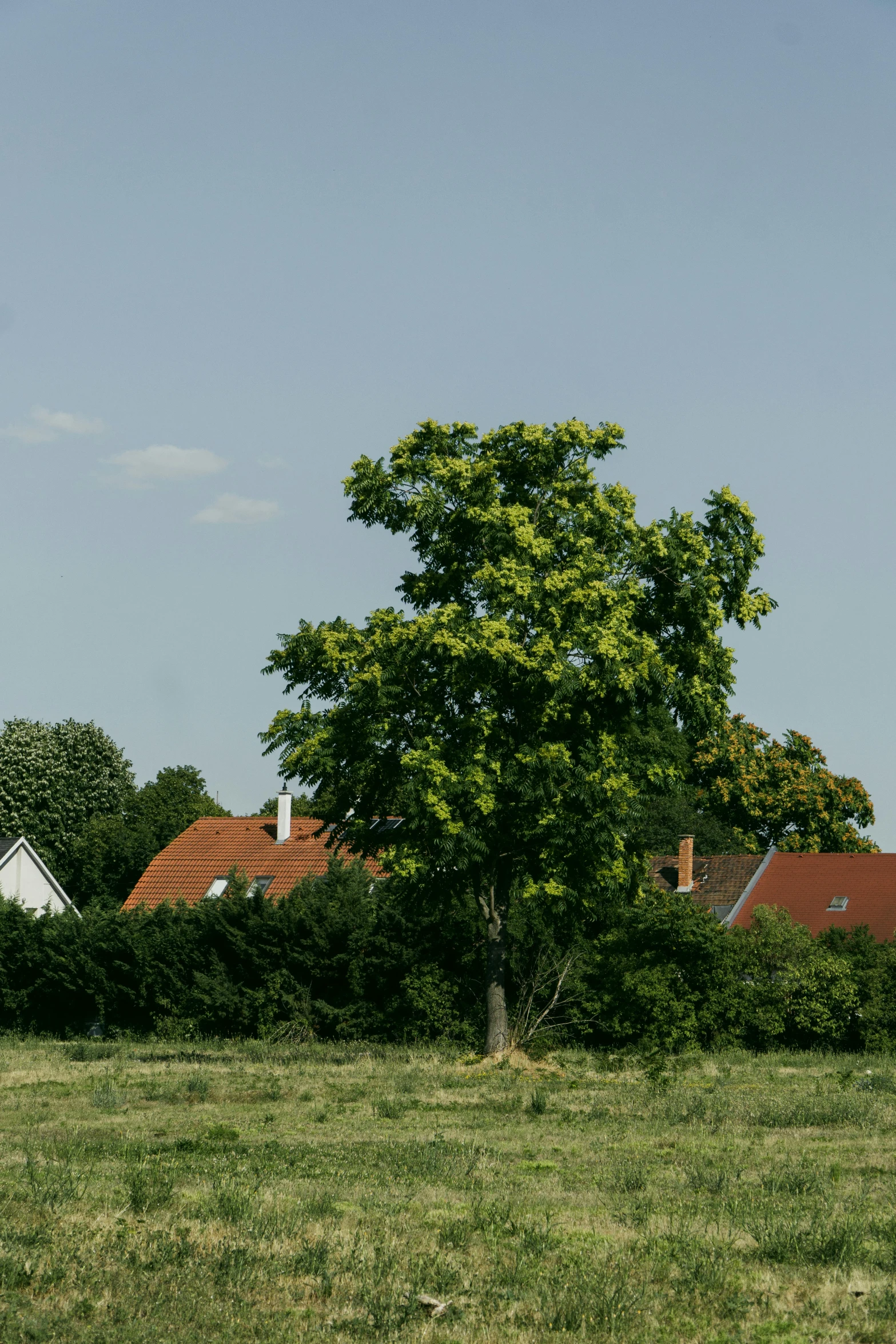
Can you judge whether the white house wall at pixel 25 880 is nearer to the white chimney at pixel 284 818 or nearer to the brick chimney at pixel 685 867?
the white chimney at pixel 284 818

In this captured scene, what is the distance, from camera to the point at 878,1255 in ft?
30.3

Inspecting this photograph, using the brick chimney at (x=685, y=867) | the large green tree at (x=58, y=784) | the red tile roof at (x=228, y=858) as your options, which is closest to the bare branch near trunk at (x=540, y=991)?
the red tile roof at (x=228, y=858)

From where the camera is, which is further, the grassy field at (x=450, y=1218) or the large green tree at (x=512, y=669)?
the large green tree at (x=512, y=669)

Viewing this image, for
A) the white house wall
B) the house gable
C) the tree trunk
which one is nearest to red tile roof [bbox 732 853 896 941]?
the tree trunk

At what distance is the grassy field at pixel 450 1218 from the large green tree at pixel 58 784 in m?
51.8

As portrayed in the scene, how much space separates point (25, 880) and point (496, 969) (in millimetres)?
34394

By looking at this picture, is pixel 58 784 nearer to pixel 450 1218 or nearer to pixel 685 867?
pixel 685 867

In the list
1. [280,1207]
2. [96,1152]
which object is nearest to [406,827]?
[96,1152]

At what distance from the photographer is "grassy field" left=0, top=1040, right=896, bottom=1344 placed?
7816mm

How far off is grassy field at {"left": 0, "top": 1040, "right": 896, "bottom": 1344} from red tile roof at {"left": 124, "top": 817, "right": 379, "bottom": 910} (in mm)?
25145

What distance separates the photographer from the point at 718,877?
177ft

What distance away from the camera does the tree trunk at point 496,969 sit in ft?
87.7

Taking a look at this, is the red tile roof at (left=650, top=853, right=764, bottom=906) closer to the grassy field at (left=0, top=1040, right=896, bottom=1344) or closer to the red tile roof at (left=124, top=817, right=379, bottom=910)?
the red tile roof at (left=124, top=817, right=379, bottom=910)

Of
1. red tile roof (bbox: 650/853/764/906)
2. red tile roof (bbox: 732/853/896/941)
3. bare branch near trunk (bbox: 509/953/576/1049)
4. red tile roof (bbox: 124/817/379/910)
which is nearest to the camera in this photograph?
bare branch near trunk (bbox: 509/953/576/1049)
